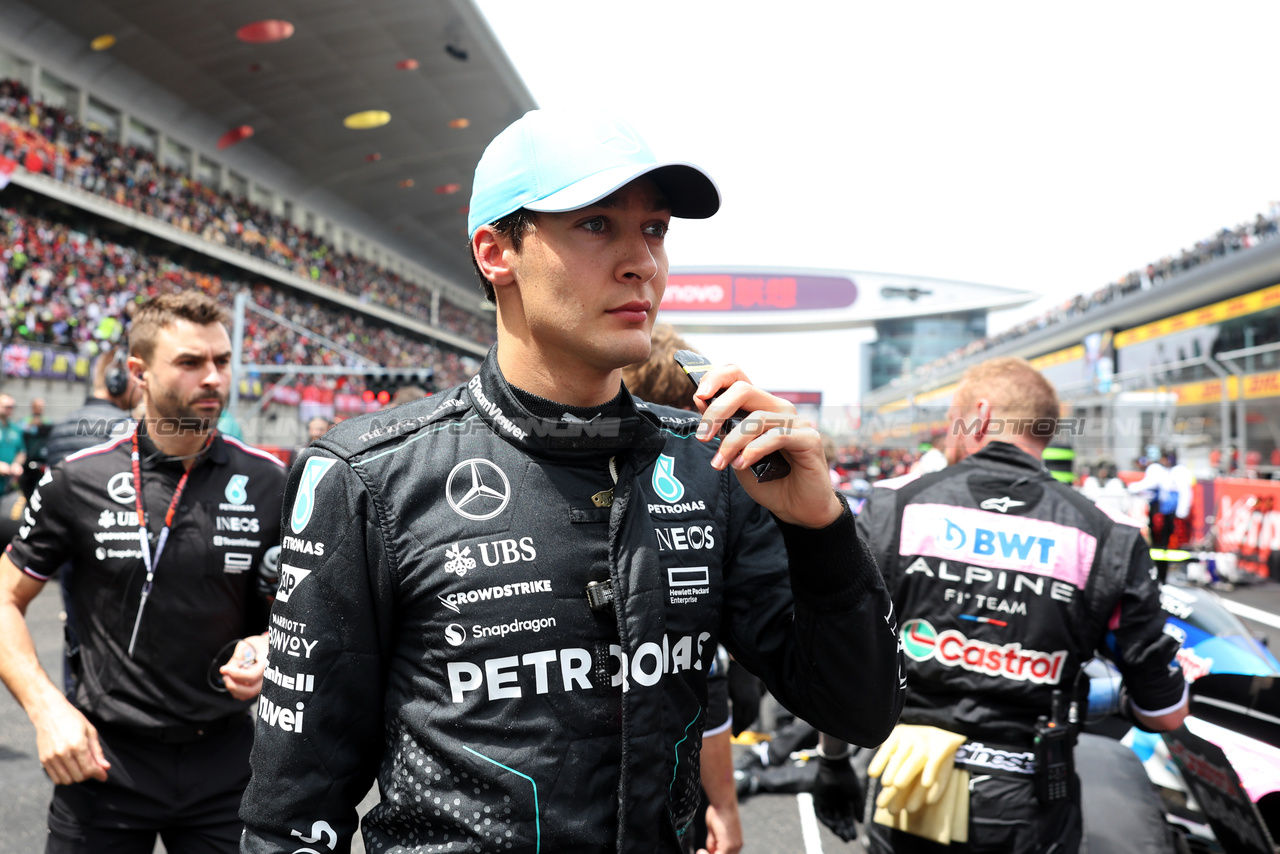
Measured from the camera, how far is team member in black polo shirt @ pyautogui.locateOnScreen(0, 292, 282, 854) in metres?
2.19

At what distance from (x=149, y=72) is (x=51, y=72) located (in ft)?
8.02

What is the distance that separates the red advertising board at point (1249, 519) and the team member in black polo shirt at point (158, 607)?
12.4 meters

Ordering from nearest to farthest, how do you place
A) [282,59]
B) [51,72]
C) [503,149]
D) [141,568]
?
[503,149]
[141,568]
[51,72]
[282,59]

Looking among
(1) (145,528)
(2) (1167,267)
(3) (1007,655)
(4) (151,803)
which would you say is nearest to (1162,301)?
(2) (1167,267)

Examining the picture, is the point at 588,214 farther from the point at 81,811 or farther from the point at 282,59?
the point at 282,59

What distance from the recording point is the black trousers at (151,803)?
2.17 meters

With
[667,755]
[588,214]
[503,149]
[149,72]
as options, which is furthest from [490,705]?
[149,72]

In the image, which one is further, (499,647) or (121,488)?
(121,488)

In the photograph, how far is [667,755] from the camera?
1.25 m

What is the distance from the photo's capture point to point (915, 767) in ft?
7.68

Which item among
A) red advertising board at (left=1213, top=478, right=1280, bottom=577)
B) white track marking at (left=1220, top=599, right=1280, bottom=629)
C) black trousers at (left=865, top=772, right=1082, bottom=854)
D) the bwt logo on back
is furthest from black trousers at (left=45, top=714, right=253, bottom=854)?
red advertising board at (left=1213, top=478, right=1280, bottom=577)

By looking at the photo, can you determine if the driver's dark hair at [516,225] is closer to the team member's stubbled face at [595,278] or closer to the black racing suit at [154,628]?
the team member's stubbled face at [595,278]

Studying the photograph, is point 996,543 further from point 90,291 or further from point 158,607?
point 90,291

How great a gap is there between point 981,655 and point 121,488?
2.59 m
